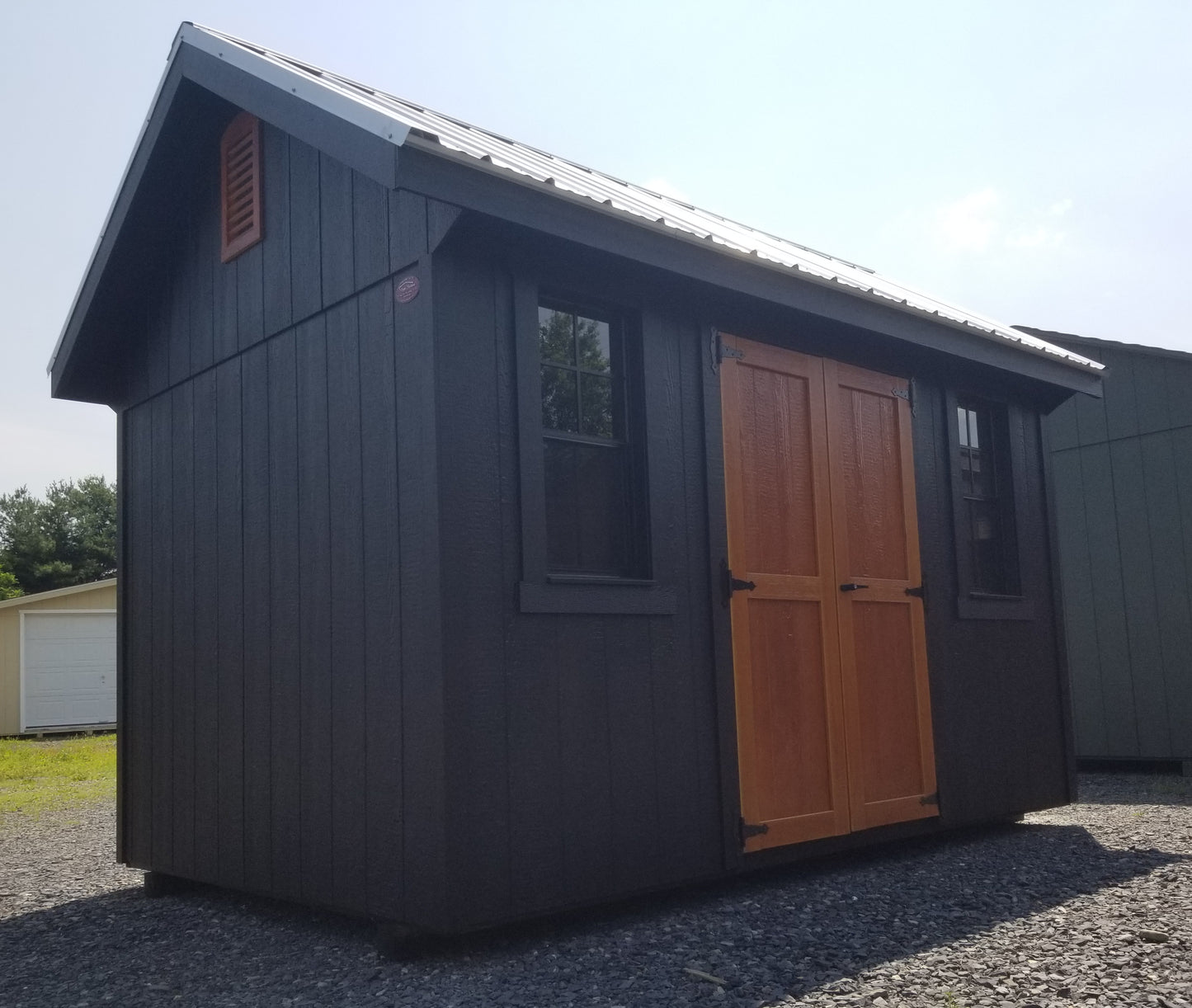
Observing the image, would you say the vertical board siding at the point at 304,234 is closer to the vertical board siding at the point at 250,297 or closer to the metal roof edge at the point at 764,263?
the vertical board siding at the point at 250,297

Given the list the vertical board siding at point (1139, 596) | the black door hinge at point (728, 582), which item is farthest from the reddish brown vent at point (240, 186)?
the vertical board siding at point (1139, 596)

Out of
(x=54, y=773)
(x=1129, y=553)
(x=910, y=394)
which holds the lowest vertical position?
(x=54, y=773)

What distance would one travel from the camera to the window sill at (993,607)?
23.2 ft

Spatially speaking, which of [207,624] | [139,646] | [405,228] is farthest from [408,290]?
[139,646]

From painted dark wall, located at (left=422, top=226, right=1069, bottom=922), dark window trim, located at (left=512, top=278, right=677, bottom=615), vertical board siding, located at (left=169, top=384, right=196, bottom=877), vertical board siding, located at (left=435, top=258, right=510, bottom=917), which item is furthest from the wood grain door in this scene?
vertical board siding, located at (left=169, top=384, right=196, bottom=877)

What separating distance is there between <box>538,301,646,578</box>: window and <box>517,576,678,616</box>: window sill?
0.12 m

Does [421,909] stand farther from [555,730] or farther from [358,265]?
[358,265]

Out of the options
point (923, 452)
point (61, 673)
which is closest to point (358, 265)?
point (923, 452)

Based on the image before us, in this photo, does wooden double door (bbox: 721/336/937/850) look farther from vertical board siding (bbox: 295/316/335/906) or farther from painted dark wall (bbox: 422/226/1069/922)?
vertical board siding (bbox: 295/316/335/906)

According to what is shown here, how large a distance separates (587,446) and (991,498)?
3.47m

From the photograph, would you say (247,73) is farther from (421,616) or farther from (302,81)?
(421,616)

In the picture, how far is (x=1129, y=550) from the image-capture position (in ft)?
35.9

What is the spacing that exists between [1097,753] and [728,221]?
596cm

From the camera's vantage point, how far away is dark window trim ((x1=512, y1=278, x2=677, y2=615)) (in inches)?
189
